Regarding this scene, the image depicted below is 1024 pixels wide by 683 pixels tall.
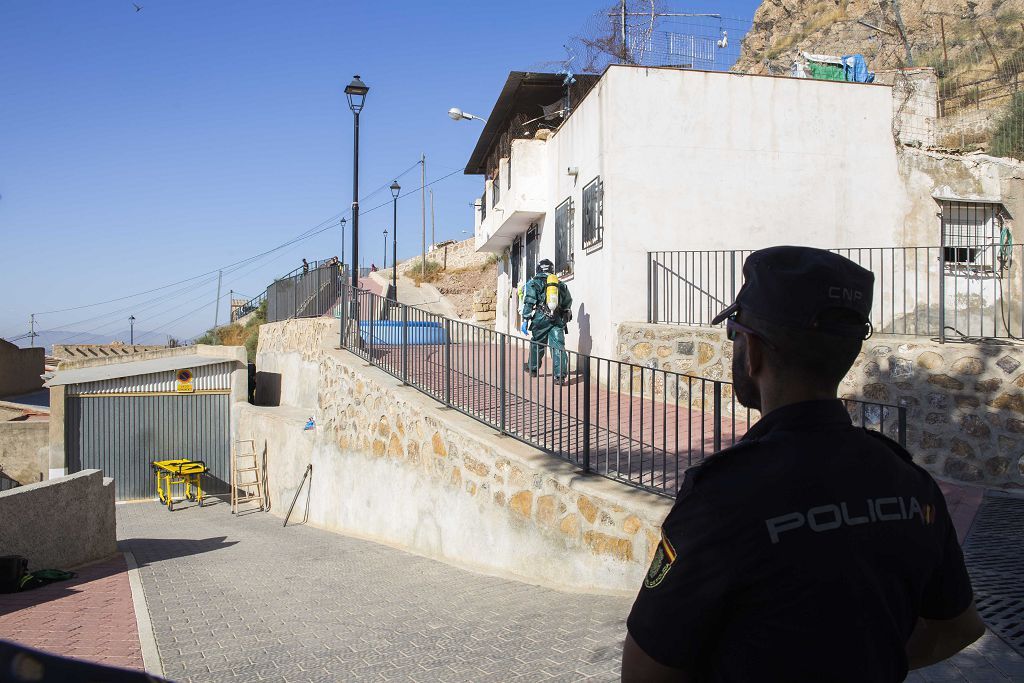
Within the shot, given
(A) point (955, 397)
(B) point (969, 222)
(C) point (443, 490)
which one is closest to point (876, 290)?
(B) point (969, 222)

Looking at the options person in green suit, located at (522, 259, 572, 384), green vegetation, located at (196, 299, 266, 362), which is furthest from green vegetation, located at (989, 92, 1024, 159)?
green vegetation, located at (196, 299, 266, 362)

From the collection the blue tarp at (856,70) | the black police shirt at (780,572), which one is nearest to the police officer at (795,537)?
the black police shirt at (780,572)

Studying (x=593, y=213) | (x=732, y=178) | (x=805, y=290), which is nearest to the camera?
(x=805, y=290)

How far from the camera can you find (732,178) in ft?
43.3

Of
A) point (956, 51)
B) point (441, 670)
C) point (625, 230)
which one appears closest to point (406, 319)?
point (625, 230)

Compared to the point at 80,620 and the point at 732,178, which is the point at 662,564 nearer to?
the point at 80,620

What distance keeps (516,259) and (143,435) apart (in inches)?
404

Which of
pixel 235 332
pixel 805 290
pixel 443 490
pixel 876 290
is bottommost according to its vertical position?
pixel 443 490

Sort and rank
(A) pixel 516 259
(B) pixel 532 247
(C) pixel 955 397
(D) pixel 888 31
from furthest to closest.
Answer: (D) pixel 888 31 → (A) pixel 516 259 → (B) pixel 532 247 → (C) pixel 955 397

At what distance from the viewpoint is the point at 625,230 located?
12.8m

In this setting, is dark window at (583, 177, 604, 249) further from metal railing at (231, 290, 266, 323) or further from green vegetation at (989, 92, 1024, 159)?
metal railing at (231, 290, 266, 323)

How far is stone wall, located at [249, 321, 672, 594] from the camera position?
21.9 ft

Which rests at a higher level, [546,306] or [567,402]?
[546,306]

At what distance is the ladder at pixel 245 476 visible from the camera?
654 inches
